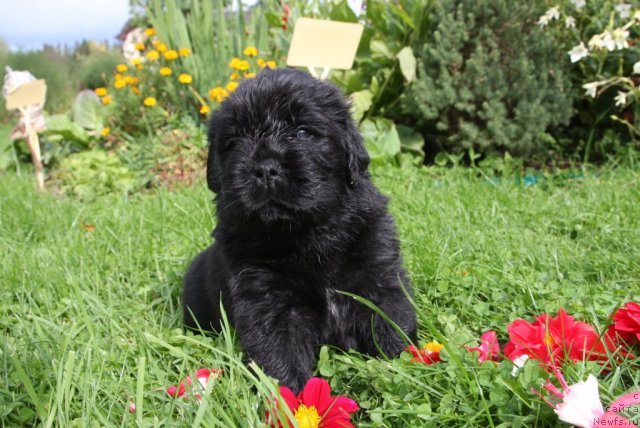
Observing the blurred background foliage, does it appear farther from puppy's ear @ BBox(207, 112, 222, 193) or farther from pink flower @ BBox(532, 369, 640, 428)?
pink flower @ BBox(532, 369, 640, 428)

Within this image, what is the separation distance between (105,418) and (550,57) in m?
4.64

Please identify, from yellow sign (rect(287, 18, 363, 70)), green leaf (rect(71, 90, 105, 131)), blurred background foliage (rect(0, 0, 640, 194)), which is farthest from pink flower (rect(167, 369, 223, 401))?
green leaf (rect(71, 90, 105, 131))

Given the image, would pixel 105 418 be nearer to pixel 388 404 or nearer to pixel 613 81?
pixel 388 404

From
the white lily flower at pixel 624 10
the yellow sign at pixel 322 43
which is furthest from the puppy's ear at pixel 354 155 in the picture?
the white lily flower at pixel 624 10

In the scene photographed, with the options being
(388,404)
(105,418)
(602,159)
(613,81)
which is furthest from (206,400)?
(602,159)

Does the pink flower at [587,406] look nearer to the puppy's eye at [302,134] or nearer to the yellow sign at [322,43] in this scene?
the puppy's eye at [302,134]

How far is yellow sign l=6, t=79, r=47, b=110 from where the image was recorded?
5395 mm

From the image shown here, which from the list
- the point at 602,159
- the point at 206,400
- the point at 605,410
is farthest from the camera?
the point at 602,159

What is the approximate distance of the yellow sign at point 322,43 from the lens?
3322 millimetres

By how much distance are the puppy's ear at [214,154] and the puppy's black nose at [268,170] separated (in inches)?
12.7

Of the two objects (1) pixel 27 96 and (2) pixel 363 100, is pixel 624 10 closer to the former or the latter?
(2) pixel 363 100

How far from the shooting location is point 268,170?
175 cm

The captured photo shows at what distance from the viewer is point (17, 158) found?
720 centimetres

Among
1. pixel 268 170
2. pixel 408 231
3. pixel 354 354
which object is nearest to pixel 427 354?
pixel 354 354
